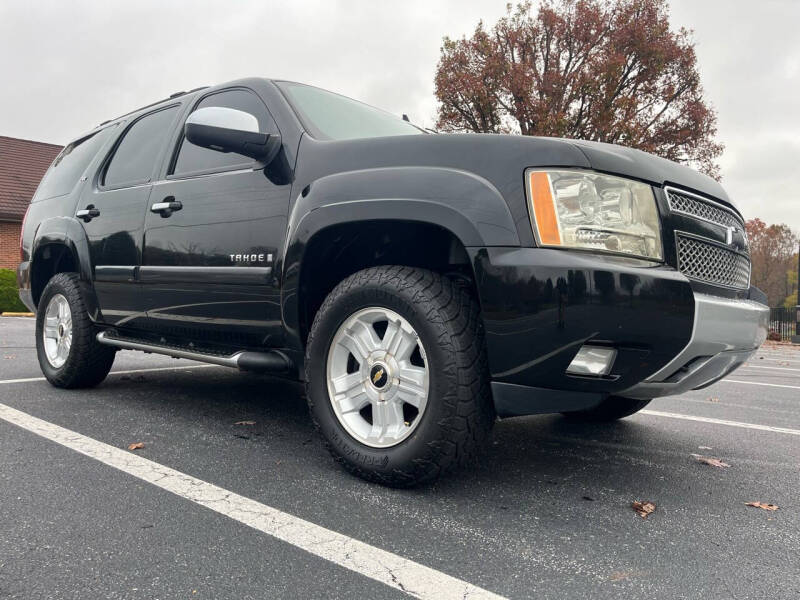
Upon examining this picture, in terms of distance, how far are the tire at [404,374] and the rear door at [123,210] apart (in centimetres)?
173

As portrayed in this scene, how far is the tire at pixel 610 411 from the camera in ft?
12.5

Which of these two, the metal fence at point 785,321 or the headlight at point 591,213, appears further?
the metal fence at point 785,321

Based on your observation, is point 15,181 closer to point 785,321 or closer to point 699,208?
point 699,208

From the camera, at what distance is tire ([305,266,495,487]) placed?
7.91 feet

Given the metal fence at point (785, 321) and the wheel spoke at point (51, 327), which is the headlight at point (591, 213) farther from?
the metal fence at point (785, 321)

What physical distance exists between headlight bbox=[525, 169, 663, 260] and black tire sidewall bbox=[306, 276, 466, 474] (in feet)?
1.86

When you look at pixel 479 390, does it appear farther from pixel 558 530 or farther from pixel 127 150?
pixel 127 150

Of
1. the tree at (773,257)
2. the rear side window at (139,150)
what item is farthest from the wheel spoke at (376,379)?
the tree at (773,257)

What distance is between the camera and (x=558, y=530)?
2234 millimetres

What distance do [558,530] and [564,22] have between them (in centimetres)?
2122

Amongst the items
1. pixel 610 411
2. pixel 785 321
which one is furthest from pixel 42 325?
pixel 785 321

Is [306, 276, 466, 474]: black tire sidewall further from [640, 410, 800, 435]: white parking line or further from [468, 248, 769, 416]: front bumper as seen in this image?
[640, 410, 800, 435]: white parking line

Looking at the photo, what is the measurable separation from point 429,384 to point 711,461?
171 cm

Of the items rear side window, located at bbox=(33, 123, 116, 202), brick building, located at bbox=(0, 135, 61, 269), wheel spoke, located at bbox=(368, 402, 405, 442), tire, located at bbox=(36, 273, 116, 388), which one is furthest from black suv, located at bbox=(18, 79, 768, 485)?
brick building, located at bbox=(0, 135, 61, 269)
